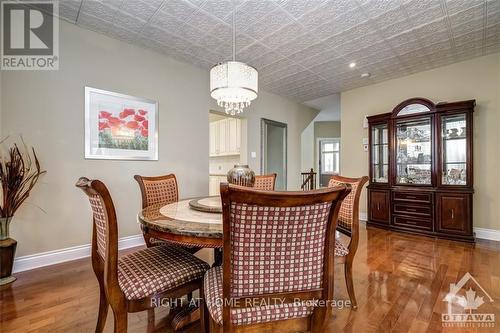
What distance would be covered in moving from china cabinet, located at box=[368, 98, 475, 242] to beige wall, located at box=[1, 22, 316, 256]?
305 cm

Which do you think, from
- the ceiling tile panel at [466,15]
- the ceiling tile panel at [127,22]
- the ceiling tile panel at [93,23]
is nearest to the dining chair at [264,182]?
the ceiling tile panel at [127,22]

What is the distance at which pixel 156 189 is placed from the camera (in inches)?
86.4

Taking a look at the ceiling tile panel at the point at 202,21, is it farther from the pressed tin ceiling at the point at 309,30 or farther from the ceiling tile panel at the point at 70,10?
the ceiling tile panel at the point at 70,10

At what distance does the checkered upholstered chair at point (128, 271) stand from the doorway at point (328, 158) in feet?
24.6

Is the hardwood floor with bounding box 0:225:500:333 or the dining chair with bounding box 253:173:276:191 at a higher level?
the dining chair with bounding box 253:173:276:191

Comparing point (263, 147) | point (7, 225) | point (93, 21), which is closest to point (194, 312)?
point (7, 225)

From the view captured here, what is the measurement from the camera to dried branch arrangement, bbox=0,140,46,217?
206 centimetres

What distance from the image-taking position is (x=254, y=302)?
90cm

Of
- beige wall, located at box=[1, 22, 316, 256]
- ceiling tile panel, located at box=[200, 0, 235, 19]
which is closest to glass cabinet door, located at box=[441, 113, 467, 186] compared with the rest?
ceiling tile panel, located at box=[200, 0, 235, 19]

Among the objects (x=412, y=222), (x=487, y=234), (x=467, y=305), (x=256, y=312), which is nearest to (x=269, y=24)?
(x=256, y=312)

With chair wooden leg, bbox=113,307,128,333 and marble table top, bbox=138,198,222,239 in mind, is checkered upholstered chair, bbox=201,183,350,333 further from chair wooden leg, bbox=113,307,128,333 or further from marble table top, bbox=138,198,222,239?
chair wooden leg, bbox=113,307,128,333

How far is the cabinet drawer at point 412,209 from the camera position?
346cm

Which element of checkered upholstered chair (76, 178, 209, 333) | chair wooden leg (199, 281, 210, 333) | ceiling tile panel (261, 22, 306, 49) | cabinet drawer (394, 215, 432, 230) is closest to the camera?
checkered upholstered chair (76, 178, 209, 333)

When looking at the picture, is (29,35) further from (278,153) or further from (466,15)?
(466,15)
